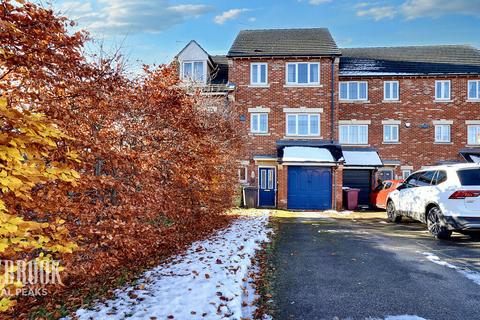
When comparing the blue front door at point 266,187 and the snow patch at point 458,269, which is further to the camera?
the blue front door at point 266,187

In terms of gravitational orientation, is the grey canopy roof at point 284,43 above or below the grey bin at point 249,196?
above

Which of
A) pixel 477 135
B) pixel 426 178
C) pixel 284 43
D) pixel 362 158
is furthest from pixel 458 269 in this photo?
pixel 477 135

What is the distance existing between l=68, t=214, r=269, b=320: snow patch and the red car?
11.9 meters

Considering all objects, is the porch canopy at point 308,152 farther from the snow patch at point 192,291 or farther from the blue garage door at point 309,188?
the snow patch at point 192,291

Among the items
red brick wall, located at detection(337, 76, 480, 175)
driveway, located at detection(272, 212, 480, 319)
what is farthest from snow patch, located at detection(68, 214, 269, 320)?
red brick wall, located at detection(337, 76, 480, 175)

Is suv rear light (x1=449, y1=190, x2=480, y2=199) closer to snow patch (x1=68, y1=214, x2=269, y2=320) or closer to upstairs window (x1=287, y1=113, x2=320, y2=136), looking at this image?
snow patch (x1=68, y1=214, x2=269, y2=320)

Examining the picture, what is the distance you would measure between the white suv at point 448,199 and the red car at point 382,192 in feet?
Answer: 22.0

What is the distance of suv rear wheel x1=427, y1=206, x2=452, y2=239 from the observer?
29.2 feet

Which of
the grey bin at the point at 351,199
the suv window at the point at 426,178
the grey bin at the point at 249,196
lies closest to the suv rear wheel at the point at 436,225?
the suv window at the point at 426,178

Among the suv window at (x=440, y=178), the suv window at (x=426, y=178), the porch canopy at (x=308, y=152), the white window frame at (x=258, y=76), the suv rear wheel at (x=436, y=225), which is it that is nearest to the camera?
the suv rear wheel at (x=436, y=225)

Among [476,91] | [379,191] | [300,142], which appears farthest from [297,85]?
[476,91]

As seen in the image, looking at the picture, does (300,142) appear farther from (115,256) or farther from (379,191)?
(115,256)

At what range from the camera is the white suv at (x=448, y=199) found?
8.26 m

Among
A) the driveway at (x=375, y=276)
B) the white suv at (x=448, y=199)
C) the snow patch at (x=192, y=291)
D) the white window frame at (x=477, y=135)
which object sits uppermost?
the white window frame at (x=477, y=135)
